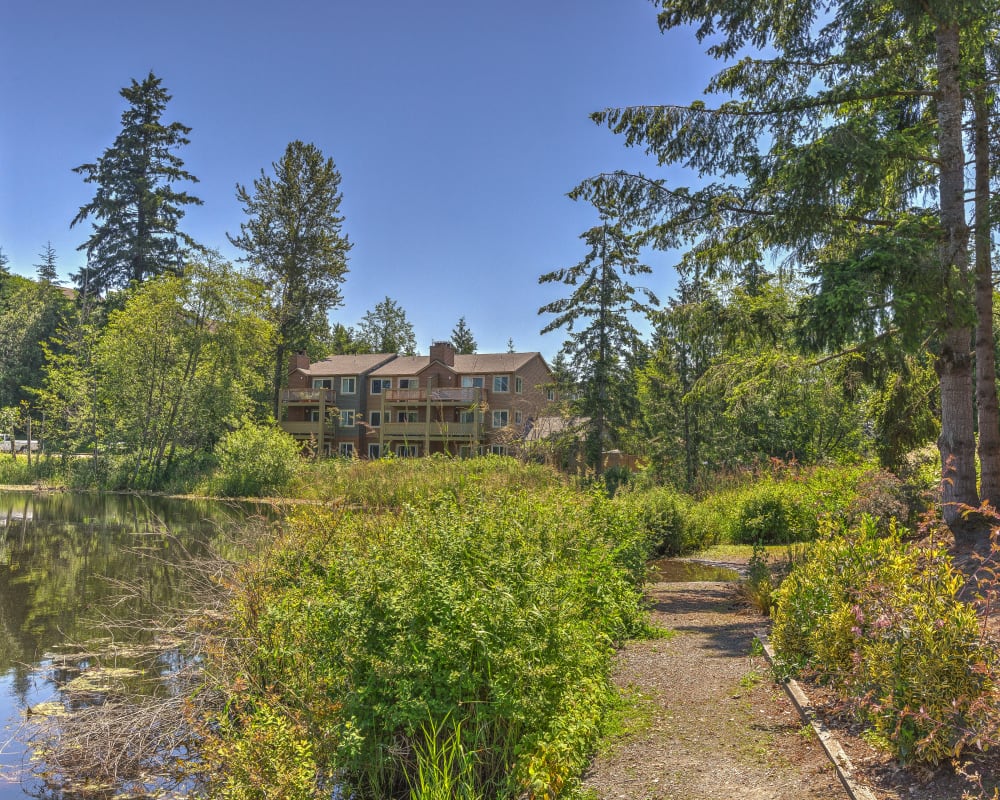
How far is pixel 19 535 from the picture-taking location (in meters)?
18.1

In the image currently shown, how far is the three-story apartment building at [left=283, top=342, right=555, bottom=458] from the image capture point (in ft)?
149

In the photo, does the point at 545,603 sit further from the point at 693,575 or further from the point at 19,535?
the point at 19,535

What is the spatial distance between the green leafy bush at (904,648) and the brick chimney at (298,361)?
49071 mm

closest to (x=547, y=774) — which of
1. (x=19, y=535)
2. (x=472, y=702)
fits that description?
(x=472, y=702)

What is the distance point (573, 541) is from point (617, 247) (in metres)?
19.0

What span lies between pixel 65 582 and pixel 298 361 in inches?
1581

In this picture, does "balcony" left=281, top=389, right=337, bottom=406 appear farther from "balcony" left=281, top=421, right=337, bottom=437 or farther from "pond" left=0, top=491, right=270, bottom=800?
"pond" left=0, top=491, right=270, bottom=800

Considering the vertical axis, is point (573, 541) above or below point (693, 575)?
above

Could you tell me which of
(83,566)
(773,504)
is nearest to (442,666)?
(83,566)

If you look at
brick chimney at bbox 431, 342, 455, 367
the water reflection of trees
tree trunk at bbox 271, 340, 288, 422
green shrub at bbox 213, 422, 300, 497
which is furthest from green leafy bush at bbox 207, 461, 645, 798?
brick chimney at bbox 431, 342, 455, 367

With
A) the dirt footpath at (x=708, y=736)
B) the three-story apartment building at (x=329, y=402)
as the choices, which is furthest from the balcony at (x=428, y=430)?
the dirt footpath at (x=708, y=736)

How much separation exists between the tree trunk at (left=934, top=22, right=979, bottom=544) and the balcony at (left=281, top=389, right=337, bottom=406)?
1698 inches

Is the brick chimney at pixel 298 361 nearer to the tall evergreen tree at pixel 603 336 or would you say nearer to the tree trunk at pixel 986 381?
the tall evergreen tree at pixel 603 336

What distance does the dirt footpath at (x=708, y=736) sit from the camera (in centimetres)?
412
